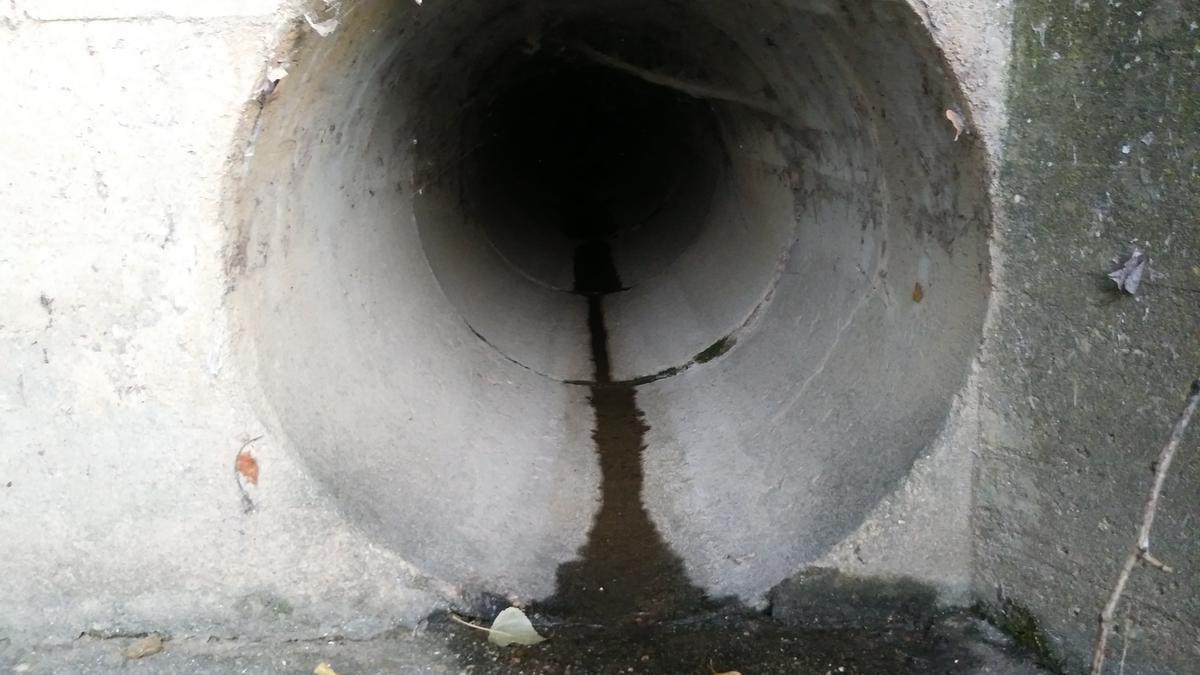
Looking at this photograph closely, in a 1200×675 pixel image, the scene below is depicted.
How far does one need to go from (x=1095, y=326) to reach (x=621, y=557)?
1712 mm

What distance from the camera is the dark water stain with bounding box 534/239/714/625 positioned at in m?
2.91

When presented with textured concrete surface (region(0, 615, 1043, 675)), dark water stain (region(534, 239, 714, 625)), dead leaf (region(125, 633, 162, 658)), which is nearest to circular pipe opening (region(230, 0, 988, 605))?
dark water stain (region(534, 239, 714, 625))

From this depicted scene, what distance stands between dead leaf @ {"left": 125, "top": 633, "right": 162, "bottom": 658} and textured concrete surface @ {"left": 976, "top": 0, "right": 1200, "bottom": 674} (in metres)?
2.34

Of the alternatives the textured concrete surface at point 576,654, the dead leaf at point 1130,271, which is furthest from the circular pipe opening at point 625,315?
the dead leaf at point 1130,271

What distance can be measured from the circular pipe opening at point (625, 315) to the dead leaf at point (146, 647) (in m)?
0.60

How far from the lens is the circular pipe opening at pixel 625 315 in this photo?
8.44 feet

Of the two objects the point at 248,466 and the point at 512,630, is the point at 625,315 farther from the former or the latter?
the point at 248,466

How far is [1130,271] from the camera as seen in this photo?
Result: 2.10m

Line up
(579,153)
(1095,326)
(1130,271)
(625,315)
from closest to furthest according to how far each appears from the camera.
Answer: (1130,271) → (1095,326) → (625,315) → (579,153)

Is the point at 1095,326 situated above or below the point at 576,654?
above

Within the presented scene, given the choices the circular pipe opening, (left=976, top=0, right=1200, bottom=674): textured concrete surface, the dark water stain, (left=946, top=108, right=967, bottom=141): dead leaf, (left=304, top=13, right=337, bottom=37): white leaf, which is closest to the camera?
(left=976, top=0, right=1200, bottom=674): textured concrete surface

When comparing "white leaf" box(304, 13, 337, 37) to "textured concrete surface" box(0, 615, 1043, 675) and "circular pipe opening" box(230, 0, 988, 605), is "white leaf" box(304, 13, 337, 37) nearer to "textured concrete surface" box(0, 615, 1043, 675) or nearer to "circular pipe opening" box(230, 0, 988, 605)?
"circular pipe opening" box(230, 0, 988, 605)

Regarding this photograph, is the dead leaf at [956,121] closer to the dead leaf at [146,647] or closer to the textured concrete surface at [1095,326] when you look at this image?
the textured concrete surface at [1095,326]

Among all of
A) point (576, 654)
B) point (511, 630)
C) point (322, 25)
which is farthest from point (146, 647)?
point (322, 25)
